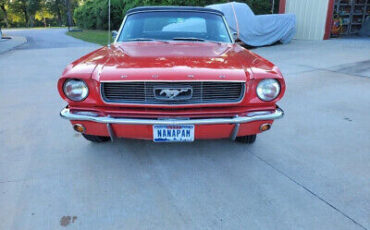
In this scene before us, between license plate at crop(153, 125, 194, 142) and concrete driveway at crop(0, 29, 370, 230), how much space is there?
40 centimetres

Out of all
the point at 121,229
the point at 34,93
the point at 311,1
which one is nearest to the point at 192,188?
the point at 121,229

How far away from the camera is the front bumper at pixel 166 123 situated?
7.76 ft

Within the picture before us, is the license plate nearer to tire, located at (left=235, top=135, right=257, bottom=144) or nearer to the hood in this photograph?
the hood

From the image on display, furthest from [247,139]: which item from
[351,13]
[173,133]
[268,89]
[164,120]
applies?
[351,13]

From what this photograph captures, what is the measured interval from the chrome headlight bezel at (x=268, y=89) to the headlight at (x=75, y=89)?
1486 mm

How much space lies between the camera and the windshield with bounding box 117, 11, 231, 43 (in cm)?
356

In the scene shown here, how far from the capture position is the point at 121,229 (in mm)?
1962

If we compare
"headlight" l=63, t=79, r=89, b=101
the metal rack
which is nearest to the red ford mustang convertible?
"headlight" l=63, t=79, r=89, b=101

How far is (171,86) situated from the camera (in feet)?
7.68

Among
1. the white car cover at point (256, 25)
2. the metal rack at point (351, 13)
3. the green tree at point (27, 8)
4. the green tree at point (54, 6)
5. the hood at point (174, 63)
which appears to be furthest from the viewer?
the green tree at point (54, 6)

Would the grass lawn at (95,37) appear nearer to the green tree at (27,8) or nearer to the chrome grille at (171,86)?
the chrome grille at (171,86)

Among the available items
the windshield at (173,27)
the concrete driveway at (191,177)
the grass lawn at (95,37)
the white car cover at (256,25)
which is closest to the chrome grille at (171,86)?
the concrete driveway at (191,177)

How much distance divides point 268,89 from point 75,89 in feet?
5.49

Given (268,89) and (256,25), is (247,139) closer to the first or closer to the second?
(268,89)
